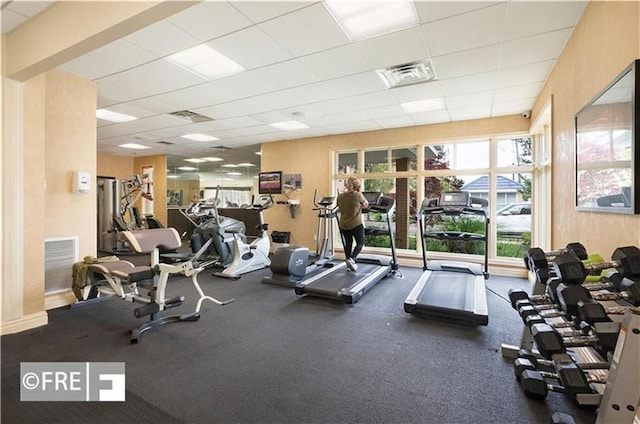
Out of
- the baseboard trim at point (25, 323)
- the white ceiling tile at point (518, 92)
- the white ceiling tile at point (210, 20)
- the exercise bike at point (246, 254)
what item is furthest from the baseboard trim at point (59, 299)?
the white ceiling tile at point (518, 92)

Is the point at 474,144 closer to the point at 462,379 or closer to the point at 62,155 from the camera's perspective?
the point at 462,379

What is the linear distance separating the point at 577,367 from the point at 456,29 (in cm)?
297

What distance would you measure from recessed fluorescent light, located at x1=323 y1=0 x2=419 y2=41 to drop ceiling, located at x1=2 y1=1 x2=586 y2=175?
0.25 ft

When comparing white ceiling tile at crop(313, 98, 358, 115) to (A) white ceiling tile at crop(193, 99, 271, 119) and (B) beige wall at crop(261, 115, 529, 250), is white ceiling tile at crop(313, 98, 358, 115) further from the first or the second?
(B) beige wall at crop(261, 115, 529, 250)

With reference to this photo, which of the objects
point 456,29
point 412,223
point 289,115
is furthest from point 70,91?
point 412,223

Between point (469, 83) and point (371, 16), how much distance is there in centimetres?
220

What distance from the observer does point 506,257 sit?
5.81m

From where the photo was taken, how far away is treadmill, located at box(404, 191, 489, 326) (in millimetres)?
3345

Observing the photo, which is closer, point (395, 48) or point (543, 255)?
point (543, 255)

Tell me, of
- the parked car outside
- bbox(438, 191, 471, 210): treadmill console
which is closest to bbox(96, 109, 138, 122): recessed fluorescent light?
bbox(438, 191, 471, 210): treadmill console

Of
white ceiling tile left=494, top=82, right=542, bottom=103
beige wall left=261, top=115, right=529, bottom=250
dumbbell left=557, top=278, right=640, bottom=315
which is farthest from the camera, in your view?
beige wall left=261, top=115, right=529, bottom=250

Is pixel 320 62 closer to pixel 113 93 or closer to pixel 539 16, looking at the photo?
pixel 539 16

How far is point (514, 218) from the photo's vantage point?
581cm

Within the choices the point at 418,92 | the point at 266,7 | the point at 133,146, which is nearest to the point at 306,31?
the point at 266,7
